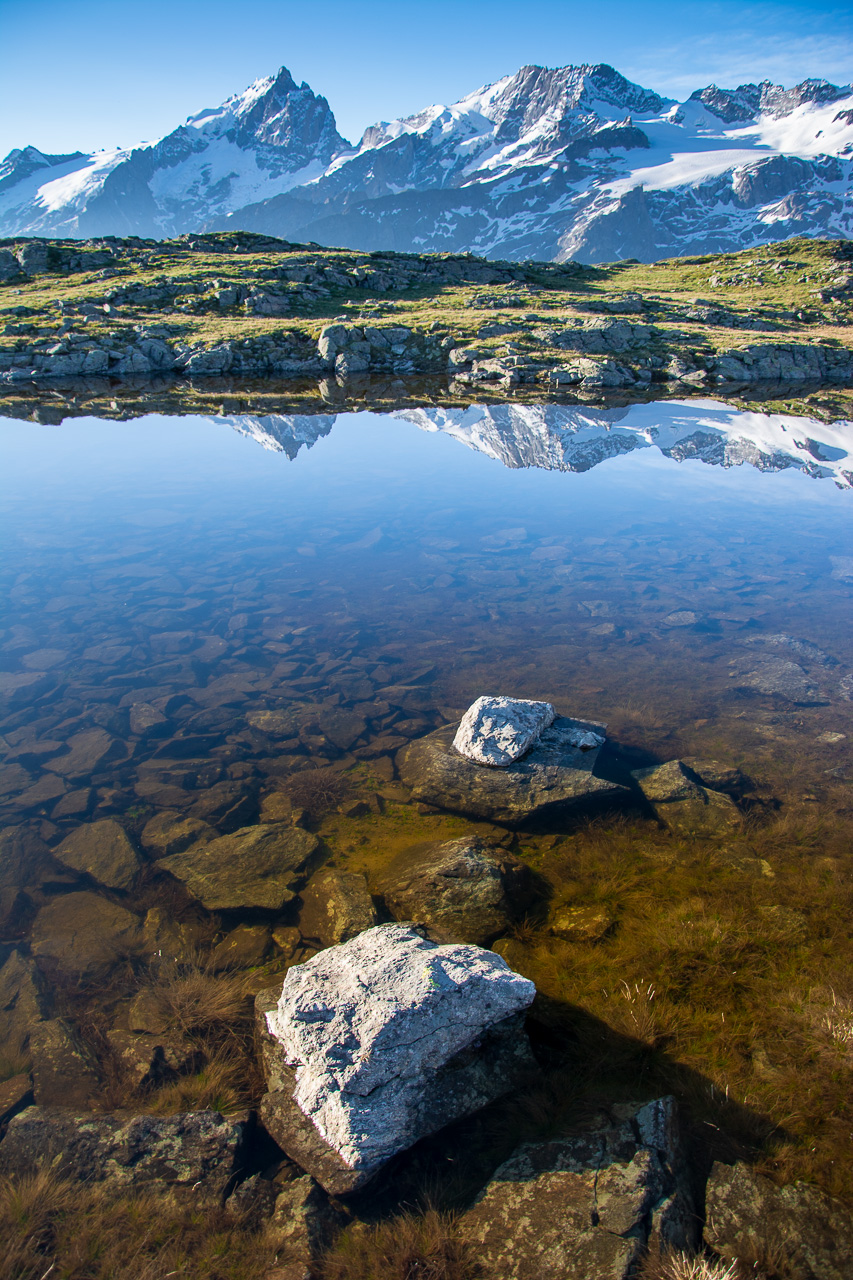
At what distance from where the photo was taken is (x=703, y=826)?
7.76 meters

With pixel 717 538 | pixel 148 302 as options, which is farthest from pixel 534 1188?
pixel 148 302

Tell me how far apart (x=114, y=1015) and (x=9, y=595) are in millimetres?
12105

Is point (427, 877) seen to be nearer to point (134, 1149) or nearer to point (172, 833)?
point (134, 1149)

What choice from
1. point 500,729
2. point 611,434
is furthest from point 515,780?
point 611,434

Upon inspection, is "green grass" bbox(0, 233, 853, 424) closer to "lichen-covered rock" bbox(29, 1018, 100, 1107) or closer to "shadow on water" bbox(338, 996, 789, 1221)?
"shadow on water" bbox(338, 996, 789, 1221)

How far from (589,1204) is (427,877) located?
Result: 3465mm

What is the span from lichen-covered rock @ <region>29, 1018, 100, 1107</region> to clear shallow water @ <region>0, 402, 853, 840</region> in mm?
3153

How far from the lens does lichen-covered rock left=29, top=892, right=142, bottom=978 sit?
6340mm

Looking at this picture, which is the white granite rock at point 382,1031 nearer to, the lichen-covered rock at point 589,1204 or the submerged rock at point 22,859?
the lichen-covered rock at point 589,1204

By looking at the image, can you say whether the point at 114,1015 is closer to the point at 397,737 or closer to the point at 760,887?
the point at 397,737

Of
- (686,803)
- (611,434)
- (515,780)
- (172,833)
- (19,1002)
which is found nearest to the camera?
(19,1002)

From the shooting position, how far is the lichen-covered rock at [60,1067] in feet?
16.7

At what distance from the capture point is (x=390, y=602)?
14.3 metres

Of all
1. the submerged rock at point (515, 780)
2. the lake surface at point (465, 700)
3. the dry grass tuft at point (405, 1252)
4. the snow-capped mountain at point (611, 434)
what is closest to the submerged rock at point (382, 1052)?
the dry grass tuft at point (405, 1252)
